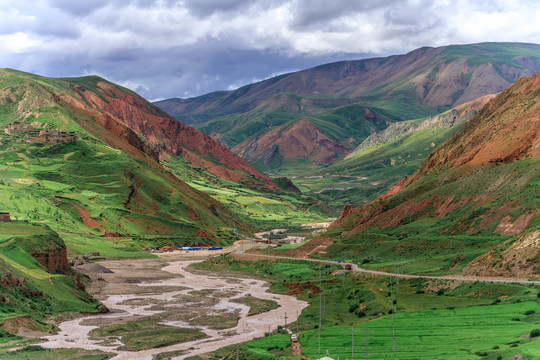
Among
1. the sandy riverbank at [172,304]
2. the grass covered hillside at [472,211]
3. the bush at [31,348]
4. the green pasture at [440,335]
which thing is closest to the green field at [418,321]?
the green pasture at [440,335]

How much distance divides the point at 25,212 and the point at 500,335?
480 ft

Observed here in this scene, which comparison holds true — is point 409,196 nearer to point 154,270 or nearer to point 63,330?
point 154,270

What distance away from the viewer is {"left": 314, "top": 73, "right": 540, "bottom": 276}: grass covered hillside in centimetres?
11812

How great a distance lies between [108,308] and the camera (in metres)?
115

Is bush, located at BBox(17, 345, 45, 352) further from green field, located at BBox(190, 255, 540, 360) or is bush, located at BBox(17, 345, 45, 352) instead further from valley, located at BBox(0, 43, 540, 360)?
green field, located at BBox(190, 255, 540, 360)

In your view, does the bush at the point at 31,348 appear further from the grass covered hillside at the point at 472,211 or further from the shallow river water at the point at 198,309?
the grass covered hillside at the point at 472,211

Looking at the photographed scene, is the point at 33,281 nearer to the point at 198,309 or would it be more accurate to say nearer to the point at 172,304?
the point at 172,304

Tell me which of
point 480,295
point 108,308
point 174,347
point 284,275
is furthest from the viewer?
point 284,275

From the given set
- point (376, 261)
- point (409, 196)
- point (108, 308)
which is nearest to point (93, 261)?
point (108, 308)

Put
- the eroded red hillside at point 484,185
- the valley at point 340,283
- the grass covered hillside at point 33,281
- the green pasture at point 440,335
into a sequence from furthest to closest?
the eroded red hillside at point 484,185, the grass covered hillside at point 33,281, the valley at point 340,283, the green pasture at point 440,335

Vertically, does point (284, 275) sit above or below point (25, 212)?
below

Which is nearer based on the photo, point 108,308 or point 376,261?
point 108,308

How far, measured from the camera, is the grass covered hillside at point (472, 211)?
388 ft

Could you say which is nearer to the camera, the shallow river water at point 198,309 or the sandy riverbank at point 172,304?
the shallow river water at point 198,309
